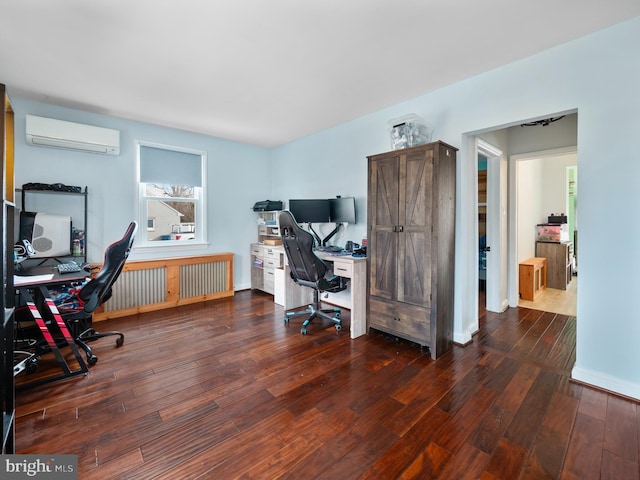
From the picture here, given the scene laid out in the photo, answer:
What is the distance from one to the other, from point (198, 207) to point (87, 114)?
173cm

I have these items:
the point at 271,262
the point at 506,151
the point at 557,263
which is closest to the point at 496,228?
the point at 506,151

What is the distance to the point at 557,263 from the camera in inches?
191

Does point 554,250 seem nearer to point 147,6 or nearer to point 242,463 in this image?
point 242,463

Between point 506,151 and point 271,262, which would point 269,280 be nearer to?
point 271,262

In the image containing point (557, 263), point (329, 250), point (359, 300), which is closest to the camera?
point (359, 300)

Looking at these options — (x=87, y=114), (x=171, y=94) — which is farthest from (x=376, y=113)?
(x=87, y=114)

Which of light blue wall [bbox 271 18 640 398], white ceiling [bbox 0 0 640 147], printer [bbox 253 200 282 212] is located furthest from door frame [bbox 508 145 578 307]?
printer [bbox 253 200 282 212]

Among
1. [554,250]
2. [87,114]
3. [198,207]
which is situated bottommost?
[554,250]

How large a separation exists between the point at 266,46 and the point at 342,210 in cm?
204

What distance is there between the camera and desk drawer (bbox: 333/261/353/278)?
3.00 m

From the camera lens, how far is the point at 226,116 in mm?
3674

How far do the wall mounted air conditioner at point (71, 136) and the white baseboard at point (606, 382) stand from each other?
5154mm

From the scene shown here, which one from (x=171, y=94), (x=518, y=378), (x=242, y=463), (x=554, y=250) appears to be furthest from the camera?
(x=554, y=250)

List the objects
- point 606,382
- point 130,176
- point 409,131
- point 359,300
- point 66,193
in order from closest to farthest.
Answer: point 606,382 → point 409,131 → point 359,300 → point 66,193 → point 130,176
